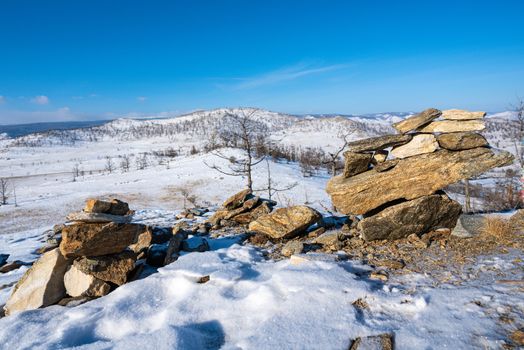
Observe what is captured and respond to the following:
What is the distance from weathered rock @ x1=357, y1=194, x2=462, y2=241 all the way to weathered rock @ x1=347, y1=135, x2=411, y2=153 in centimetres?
169

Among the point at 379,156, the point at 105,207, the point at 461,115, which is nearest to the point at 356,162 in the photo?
the point at 379,156

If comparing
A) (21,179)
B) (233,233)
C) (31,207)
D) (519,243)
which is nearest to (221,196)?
(31,207)

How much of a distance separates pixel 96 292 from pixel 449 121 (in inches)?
387

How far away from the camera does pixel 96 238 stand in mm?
6762

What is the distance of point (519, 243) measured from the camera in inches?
279

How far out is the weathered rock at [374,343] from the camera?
4033 mm

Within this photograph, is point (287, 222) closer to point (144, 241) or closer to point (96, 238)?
point (144, 241)

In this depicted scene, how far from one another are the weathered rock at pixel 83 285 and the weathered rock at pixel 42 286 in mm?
187

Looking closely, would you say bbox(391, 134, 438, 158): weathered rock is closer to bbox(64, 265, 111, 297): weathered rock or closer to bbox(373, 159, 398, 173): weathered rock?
bbox(373, 159, 398, 173): weathered rock

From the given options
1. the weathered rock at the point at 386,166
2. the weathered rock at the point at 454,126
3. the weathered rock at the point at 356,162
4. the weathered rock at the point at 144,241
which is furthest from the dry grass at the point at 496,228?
the weathered rock at the point at 144,241

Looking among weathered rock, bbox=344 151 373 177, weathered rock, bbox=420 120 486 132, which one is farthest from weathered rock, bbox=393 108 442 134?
weathered rock, bbox=344 151 373 177

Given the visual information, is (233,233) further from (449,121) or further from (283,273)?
(449,121)

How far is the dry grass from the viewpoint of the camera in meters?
7.48

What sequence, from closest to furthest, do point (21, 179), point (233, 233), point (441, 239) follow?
point (441, 239)
point (233, 233)
point (21, 179)
